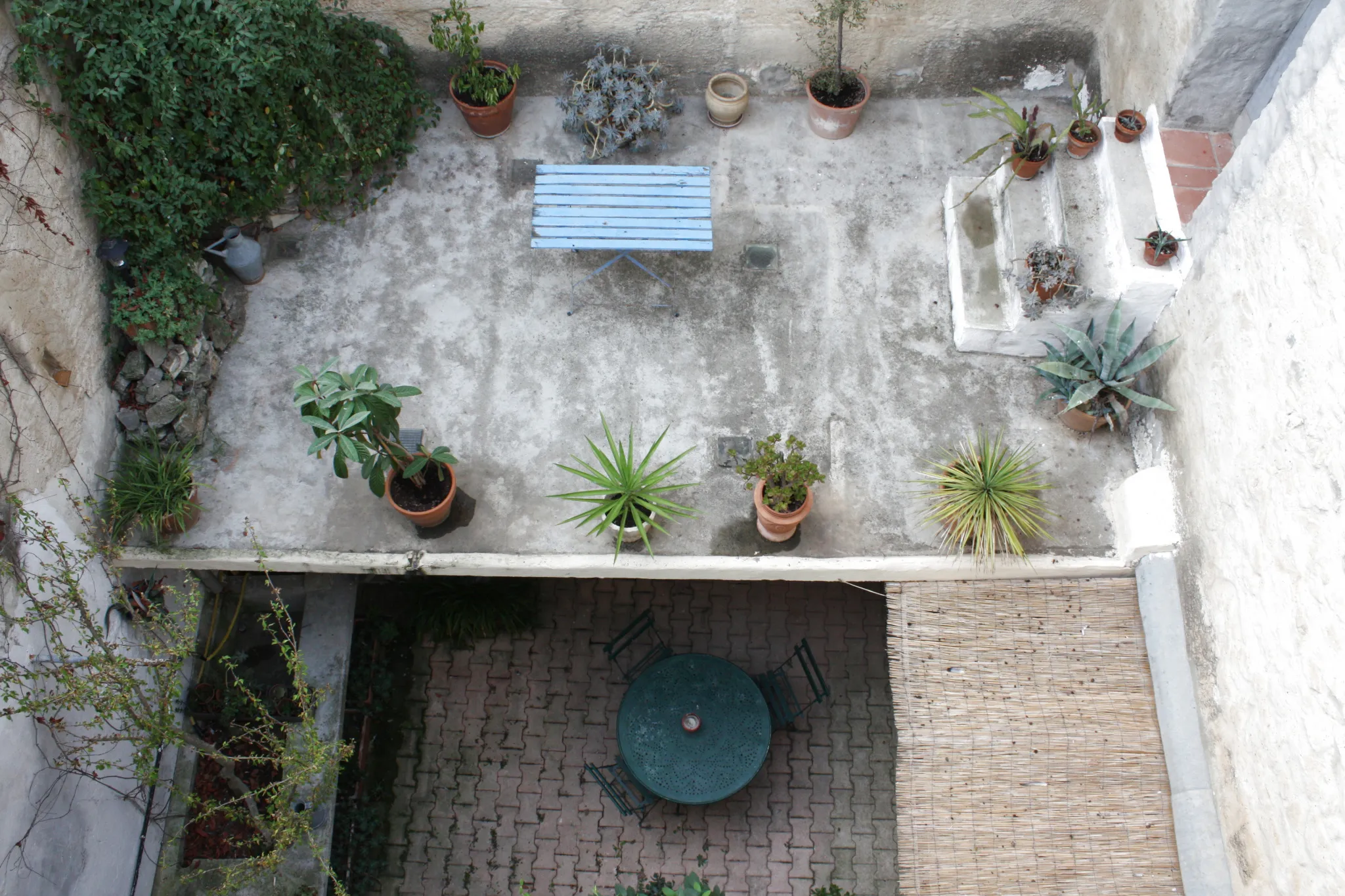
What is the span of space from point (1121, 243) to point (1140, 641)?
2.36 meters

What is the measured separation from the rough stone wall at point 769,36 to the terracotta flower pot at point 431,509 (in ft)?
10.7

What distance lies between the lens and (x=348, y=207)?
6926mm

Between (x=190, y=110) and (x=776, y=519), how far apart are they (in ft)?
14.1

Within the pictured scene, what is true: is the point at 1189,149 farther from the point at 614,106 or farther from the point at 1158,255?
the point at 614,106

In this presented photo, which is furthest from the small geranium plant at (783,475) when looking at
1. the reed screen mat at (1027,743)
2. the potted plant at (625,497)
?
the reed screen mat at (1027,743)

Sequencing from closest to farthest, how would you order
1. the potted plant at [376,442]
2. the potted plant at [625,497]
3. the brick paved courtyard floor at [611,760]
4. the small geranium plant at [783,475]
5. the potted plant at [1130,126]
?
the potted plant at [376,442] < the small geranium plant at [783,475] < the potted plant at [625,497] < the potted plant at [1130,126] < the brick paved courtyard floor at [611,760]

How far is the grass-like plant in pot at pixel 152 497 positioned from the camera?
5.70 metres

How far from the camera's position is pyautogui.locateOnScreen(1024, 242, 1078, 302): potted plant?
5.81m

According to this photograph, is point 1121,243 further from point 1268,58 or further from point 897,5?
point 897,5

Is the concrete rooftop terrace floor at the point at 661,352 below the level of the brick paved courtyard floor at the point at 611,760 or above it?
above

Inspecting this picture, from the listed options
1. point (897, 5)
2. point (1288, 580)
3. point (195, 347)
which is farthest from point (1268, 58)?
point (195, 347)

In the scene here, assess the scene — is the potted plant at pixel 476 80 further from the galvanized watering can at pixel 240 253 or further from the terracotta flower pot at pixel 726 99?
the galvanized watering can at pixel 240 253

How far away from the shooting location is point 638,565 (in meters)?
5.87

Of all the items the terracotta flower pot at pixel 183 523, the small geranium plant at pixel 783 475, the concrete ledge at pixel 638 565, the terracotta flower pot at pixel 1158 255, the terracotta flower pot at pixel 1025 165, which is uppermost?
the terracotta flower pot at pixel 1025 165
